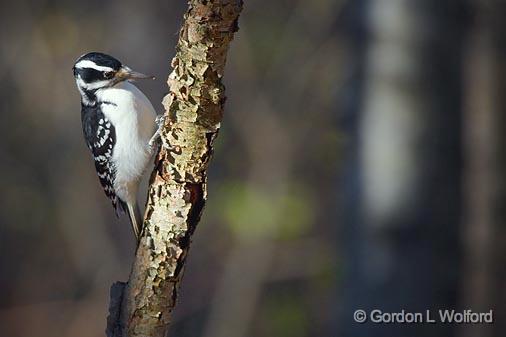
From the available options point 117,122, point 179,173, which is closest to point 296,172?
point 117,122

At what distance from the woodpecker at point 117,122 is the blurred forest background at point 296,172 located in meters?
1.57

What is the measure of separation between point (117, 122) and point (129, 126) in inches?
5.1

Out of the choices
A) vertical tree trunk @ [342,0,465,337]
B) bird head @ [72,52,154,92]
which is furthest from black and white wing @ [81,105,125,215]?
vertical tree trunk @ [342,0,465,337]

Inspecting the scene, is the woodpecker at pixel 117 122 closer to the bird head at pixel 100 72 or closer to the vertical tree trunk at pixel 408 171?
the bird head at pixel 100 72

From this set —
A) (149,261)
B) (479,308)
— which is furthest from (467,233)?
(149,261)

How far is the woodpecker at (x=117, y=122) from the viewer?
441cm

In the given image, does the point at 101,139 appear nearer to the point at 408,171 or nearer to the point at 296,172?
the point at 408,171

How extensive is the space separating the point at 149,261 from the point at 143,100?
138cm

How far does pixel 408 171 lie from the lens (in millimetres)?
5520

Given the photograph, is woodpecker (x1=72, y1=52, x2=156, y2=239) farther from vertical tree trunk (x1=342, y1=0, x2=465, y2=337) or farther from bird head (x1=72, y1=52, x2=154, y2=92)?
vertical tree trunk (x1=342, y1=0, x2=465, y2=337)

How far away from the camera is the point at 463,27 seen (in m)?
5.68

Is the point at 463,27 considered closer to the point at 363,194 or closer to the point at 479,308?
the point at 363,194

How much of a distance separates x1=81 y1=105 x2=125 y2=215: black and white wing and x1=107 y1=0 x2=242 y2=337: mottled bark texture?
1351mm

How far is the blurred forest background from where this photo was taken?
5508 millimetres
